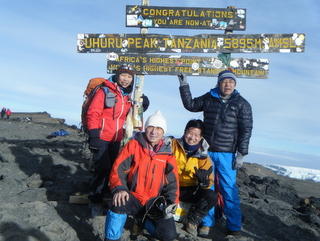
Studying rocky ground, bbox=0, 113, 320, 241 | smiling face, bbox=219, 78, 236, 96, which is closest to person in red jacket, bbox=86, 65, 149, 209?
rocky ground, bbox=0, 113, 320, 241

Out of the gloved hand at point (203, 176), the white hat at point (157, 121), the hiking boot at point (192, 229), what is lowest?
the hiking boot at point (192, 229)

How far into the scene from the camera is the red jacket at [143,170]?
4.43m

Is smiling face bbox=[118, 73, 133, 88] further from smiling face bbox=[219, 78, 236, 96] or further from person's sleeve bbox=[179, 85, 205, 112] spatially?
smiling face bbox=[219, 78, 236, 96]

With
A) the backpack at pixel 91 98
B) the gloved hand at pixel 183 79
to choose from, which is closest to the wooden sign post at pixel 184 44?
the gloved hand at pixel 183 79

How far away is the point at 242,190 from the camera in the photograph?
9.22 meters

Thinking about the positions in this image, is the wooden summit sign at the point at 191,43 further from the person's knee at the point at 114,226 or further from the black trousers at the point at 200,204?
the person's knee at the point at 114,226

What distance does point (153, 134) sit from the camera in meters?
4.60

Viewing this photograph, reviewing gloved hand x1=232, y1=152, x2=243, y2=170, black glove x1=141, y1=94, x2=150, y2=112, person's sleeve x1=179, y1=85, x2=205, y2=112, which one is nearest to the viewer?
gloved hand x1=232, y1=152, x2=243, y2=170

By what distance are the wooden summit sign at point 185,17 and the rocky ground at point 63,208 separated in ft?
13.2

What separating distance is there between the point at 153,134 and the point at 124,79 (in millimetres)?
1278

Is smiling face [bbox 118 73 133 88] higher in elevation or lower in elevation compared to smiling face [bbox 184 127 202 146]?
higher

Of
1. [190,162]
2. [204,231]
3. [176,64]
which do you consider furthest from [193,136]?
[176,64]

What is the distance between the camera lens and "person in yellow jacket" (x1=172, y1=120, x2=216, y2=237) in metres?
5.09

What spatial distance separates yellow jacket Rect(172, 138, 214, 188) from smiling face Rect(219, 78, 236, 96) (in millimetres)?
867
